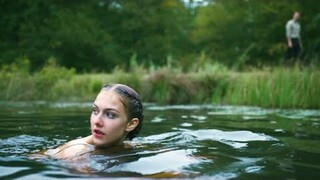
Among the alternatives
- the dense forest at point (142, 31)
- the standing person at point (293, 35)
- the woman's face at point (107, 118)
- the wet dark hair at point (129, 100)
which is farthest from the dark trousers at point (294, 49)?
the woman's face at point (107, 118)

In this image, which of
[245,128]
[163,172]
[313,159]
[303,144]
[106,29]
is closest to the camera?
[163,172]

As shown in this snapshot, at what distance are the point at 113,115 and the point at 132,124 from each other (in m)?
0.25

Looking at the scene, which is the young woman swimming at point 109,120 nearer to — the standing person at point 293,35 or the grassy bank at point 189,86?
the grassy bank at point 189,86

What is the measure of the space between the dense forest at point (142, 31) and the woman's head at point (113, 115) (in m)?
25.3

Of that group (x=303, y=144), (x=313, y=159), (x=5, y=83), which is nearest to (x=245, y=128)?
(x=303, y=144)

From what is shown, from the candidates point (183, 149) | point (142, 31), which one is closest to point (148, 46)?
point (142, 31)

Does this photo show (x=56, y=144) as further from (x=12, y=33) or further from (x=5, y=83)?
(x=12, y=33)

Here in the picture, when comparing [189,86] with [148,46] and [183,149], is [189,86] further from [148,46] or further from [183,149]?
[148,46]

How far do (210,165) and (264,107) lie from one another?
7524mm

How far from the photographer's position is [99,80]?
1586cm

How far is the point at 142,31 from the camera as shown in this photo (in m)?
42.6

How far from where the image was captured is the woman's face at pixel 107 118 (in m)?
4.35

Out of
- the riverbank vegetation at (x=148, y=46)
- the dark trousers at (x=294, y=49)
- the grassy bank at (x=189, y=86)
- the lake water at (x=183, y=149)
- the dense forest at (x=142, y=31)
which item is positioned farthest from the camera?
A: the dense forest at (x=142, y=31)

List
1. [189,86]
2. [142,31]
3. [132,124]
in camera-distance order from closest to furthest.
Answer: [132,124]
[189,86]
[142,31]
